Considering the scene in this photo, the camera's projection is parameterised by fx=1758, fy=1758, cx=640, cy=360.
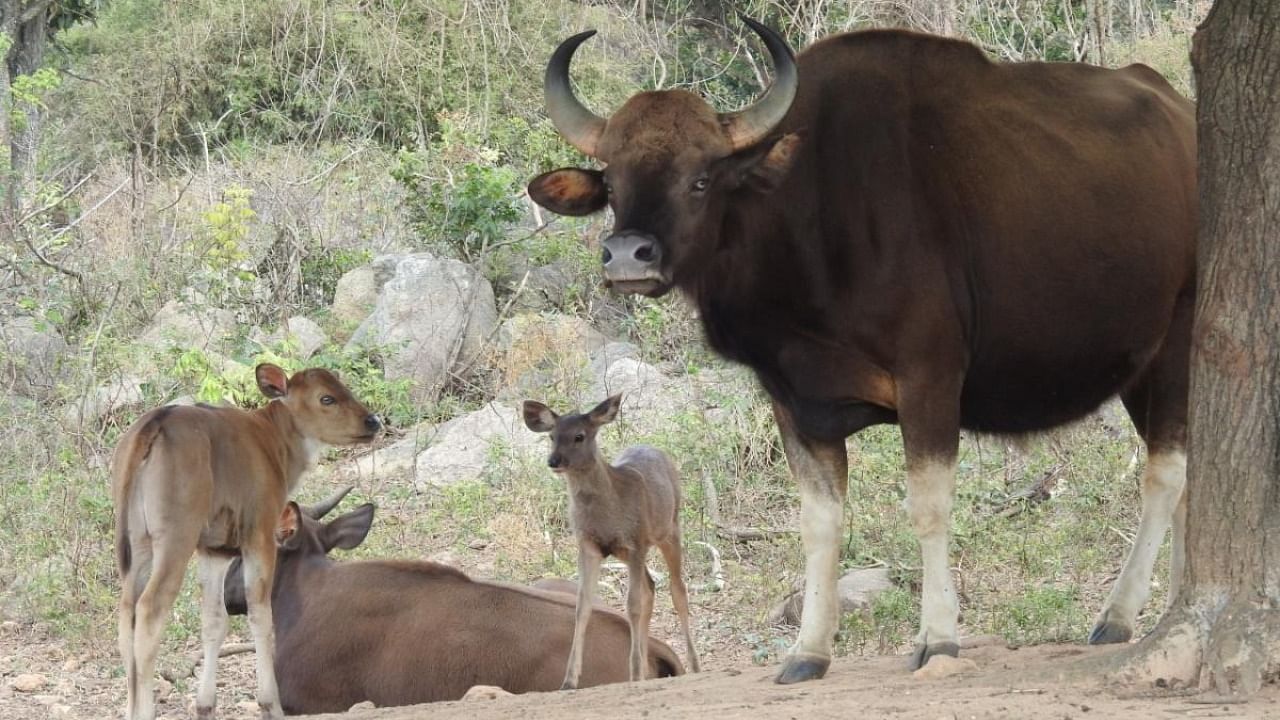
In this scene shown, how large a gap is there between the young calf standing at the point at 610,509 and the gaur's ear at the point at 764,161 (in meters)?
2.92

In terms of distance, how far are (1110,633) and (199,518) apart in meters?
4.13

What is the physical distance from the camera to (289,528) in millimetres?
9820

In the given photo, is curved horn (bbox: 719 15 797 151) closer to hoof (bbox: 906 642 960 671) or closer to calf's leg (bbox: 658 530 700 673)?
hoof (bbox: 906 642 960 671)

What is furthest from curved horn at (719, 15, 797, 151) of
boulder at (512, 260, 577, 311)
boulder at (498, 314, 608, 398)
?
boulder at (512, 260, 577, 311)

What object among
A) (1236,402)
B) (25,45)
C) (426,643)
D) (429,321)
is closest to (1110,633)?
(1236,402)

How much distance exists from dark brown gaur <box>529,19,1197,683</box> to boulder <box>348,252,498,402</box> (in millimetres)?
9238

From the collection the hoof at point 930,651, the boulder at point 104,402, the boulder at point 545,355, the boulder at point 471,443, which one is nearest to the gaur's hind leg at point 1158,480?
the hoof at point 930,651

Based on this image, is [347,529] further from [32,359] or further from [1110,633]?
[32,359]

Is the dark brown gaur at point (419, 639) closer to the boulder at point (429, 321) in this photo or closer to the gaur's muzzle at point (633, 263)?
the gaur's muzzle at point (633, 263)

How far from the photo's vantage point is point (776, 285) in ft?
23.6

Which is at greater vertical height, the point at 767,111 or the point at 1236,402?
the point at 767,111

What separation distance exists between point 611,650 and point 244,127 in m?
15.6

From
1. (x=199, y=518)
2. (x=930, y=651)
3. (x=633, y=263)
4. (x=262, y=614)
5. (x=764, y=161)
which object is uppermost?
(x=764, y=161)

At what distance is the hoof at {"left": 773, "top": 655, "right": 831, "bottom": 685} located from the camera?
7363 millimetres
